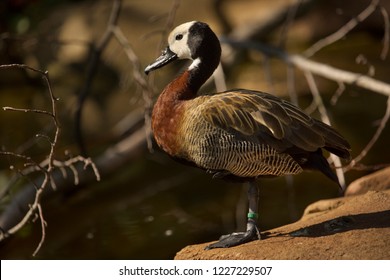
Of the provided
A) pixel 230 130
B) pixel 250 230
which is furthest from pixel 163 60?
pixel 250 230

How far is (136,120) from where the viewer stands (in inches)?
287

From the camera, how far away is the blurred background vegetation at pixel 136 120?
597cm

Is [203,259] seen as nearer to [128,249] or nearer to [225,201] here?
[128,249]

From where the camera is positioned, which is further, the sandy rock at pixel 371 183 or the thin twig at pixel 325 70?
the thin twig at pixel 325 70

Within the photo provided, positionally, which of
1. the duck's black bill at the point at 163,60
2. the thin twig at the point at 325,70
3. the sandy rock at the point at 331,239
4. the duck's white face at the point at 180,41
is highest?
the duck's white face at the point at 180,41

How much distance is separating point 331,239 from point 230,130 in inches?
25.3

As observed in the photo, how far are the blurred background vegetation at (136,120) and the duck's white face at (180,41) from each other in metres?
0.77

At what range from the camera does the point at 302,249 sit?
11.4 ft

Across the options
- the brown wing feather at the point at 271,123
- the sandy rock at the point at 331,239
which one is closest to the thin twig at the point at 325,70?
the sandy rock at the point at 331,239

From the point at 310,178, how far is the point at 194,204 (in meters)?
1.01

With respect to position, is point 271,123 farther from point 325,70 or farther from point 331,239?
point 325,70

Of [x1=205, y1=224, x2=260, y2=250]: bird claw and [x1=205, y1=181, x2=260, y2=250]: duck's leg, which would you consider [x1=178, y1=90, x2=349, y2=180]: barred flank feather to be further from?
[x1=205, y1=224, x2=260, y2=250]: bird claw

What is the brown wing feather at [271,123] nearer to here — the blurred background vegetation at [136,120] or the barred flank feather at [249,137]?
the barred flank feather at [249,137]

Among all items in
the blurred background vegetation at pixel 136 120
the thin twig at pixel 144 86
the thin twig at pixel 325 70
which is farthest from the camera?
the blurred background vegetation at pixel 136 120
